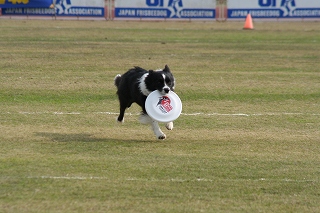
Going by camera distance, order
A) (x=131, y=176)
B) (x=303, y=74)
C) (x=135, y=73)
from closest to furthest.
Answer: (x=131, y=176), (x=135, y=73), (x=303, y=74)

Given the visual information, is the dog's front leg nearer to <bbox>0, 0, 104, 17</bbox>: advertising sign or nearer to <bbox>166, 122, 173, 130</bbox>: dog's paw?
<bbox>166, 122, 173, 130</bbox>: dog's paw

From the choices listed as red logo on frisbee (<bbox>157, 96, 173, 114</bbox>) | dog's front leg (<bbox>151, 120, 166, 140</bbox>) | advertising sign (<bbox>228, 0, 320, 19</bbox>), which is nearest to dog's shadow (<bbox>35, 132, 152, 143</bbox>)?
dog's front leg (<bbox>151, 120, 166, 140</bbox>)

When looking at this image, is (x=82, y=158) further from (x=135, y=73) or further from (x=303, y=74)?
(x=303, y=74)

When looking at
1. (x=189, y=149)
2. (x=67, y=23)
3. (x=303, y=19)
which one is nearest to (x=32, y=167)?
(x=189, y=149)

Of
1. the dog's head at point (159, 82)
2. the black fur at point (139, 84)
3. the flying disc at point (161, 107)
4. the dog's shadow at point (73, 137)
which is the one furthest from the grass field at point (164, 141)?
the dog's head at point (159, 82)

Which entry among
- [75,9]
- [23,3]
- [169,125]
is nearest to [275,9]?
[75,9]

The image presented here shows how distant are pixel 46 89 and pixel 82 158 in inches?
253

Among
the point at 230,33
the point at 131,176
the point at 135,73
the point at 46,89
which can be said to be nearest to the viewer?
the point at 131,176

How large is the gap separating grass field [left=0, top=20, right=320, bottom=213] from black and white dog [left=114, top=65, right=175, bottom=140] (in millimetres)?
265

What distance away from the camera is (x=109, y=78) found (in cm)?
1709

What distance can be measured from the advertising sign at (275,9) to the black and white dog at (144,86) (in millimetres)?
33318

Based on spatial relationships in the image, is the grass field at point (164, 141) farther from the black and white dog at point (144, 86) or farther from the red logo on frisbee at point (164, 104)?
the red logo on frisbee at point (164, 104)

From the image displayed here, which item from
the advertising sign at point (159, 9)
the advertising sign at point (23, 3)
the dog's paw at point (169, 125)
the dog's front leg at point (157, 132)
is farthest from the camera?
the advertising sign at point (159, 9)

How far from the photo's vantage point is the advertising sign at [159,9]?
140 feet
